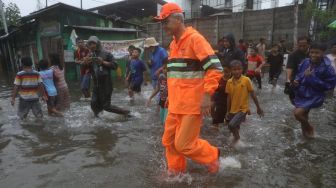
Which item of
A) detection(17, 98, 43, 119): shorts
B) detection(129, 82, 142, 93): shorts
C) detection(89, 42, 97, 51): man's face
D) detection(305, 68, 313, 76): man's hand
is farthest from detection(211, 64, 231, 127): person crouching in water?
detection(129, 82, 142, 93): shorts

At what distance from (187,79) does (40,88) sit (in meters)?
4.82

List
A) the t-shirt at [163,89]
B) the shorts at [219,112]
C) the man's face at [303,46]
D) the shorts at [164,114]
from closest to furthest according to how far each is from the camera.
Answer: the shorts at [219,112] < the shorts at [164,114] < the t-shirt at [163,89] < the man's face at [303,46]

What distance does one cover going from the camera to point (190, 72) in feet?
13.2

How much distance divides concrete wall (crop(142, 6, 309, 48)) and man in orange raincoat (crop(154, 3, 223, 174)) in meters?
13.7

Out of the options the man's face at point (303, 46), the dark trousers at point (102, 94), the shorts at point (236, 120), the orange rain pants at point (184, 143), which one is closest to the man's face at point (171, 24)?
the orange rain pants at point (184, 143)

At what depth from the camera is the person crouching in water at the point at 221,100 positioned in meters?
5.93

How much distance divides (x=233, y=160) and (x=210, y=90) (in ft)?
5.28

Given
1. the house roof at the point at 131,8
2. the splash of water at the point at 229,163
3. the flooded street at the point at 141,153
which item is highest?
the house roof at the point at 131,8

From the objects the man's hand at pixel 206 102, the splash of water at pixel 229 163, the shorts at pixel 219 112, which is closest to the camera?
the man's hand at pixel 206 102

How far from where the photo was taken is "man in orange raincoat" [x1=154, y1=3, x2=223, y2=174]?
389cm

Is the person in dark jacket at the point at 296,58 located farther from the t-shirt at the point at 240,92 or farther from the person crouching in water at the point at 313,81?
the t-shirt at the point at 240,92

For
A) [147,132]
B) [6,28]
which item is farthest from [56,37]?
[147,132]

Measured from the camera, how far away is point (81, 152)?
569 centimetres

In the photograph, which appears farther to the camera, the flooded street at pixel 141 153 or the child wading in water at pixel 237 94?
the child wading in water at pixel 237 94
